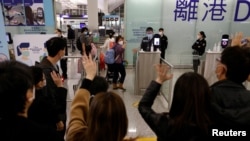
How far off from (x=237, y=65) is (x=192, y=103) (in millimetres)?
390

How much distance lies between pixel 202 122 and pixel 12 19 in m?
4.46

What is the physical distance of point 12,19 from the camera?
4289 mm

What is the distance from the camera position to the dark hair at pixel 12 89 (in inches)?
33.7

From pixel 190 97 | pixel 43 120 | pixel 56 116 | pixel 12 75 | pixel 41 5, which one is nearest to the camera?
pixel 12 75

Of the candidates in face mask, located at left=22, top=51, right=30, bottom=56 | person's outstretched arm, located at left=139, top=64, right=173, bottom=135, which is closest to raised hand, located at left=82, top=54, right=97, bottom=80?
person's outstretched arm, located at left=139, top=64, right=173, bottom=135

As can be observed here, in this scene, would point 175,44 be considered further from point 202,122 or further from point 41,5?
point 202,122

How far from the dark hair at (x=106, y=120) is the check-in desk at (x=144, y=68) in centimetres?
391

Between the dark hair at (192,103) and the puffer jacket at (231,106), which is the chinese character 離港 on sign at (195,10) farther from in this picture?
the dark hair at (192,103)

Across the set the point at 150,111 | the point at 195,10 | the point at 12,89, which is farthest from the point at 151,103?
the point at 195,10

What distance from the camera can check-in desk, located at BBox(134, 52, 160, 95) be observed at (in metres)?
4.80

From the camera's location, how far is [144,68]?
4898 millimetres

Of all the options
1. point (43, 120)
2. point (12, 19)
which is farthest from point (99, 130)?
point (12, 19)

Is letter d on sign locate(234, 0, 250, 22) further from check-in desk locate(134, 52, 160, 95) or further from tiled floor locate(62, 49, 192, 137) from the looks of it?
check-in desk locate(134, 52, 160, 95)

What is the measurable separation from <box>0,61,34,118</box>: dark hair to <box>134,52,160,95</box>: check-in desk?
3.98 metres
